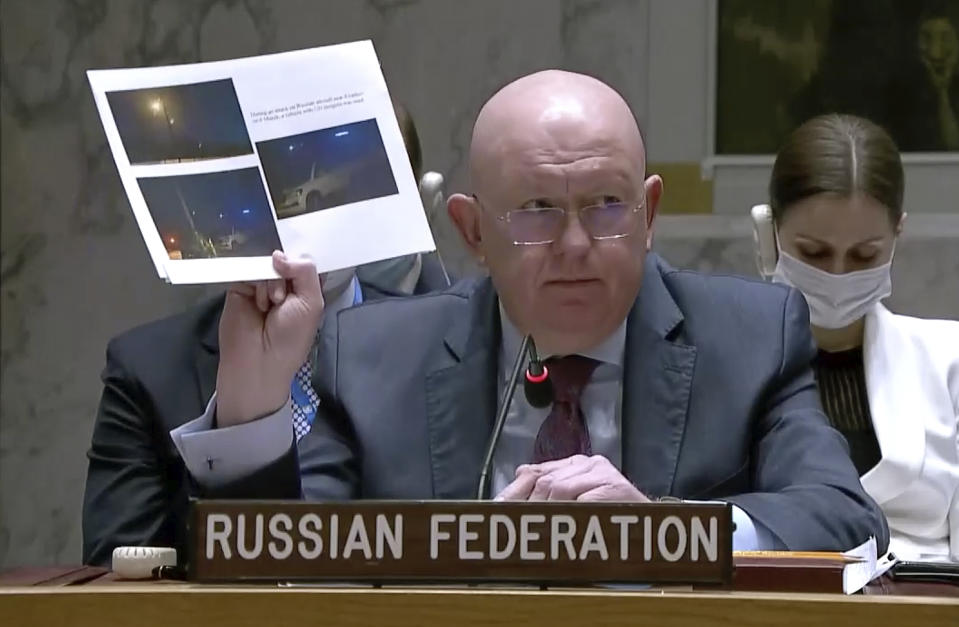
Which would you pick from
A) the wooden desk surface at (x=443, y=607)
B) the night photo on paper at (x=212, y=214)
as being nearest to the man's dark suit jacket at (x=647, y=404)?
the night photo on paper at (x=212, y=214)

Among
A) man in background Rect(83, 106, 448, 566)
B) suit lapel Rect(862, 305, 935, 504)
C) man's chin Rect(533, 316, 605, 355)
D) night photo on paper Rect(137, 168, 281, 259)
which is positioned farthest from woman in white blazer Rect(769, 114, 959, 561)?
night photo on paper Rect(137, 168, 281, 259)

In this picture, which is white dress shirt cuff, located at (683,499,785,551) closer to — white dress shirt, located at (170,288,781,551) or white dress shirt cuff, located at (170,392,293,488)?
white dress shirt, located at (170,288,781,551)

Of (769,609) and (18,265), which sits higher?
(769,609)

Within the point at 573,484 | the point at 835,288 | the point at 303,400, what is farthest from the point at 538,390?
the point at 835,288

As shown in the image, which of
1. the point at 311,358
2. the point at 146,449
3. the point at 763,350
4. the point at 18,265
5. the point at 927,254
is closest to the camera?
the point at 763,350

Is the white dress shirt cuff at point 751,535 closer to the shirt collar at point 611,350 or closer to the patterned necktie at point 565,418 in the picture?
the patterned necktie at point 565,418

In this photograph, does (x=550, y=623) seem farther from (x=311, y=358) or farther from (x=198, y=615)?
(x=311, y=358)

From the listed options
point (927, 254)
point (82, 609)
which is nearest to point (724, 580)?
point (82, 609)

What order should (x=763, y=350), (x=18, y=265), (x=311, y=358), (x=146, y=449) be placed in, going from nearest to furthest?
(x=763, y=350)
(x=146, y=449)
(x=311, y=358)
(x=18, y=265)
